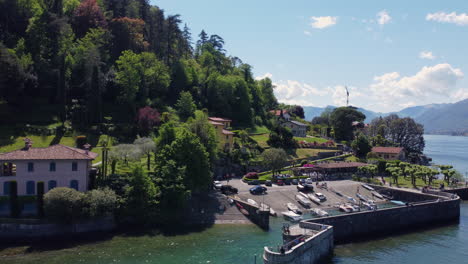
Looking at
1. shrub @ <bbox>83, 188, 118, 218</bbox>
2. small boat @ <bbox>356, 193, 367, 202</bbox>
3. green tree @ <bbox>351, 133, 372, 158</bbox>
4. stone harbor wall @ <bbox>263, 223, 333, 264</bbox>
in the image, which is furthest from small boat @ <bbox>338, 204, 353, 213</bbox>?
green tree @ <bbox>351, 133, 372, 158</bbox>

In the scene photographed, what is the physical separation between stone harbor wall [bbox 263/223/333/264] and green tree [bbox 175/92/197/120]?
57511 mm

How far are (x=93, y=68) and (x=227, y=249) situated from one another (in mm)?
53493

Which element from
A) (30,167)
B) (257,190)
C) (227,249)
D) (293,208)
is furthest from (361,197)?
(30,167)

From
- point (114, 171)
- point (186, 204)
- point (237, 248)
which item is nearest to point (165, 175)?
point (186, 204)

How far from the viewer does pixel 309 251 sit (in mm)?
39125

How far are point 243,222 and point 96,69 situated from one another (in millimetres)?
46448

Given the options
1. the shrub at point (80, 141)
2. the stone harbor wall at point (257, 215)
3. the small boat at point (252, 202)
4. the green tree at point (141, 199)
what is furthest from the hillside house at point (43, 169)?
the small boat at point (252, 202)

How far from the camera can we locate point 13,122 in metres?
71.9

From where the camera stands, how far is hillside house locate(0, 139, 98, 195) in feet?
160

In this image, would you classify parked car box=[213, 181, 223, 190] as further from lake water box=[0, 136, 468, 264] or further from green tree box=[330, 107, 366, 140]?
green tree box=[330, 107, 366, 140]

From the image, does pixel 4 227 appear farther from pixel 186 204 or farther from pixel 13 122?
pixel 13 122

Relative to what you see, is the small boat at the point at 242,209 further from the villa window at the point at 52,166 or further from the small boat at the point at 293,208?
the villa window at the point at 52,166

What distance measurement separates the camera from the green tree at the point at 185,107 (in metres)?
96.2

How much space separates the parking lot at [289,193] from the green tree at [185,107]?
30759mm
